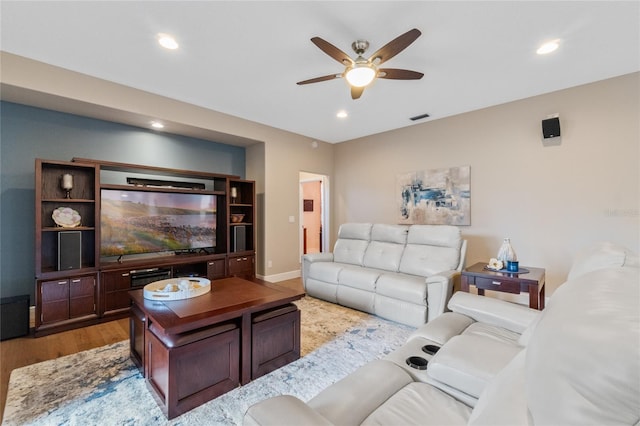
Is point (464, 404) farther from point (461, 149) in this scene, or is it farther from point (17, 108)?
point (17, 108)

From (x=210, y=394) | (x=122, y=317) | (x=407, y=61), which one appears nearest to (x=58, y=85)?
(x=122, y=317)

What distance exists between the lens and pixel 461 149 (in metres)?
4.30

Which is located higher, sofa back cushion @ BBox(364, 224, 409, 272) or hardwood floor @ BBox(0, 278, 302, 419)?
sofa back cushion @ BBox(364, 224, 409, 272)

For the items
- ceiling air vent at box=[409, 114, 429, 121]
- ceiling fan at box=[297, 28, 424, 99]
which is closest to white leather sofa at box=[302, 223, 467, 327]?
ceiling air vent at box=[409, 114, 429, 121]

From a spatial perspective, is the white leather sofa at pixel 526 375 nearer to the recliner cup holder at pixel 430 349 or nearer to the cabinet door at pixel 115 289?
the recliner cup holder at pixel 430 349

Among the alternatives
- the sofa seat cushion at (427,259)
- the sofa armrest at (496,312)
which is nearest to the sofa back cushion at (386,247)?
the sofa seat cushion at (427,259)

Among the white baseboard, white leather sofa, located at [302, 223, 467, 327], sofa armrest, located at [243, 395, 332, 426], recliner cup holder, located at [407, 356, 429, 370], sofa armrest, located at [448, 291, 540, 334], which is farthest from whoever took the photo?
the white baseboard

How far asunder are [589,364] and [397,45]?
87.2 inches

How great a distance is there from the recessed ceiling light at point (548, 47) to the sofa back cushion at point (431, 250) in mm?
1919

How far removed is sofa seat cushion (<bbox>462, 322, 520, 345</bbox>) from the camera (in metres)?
1.70

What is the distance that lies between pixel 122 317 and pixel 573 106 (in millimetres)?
5944

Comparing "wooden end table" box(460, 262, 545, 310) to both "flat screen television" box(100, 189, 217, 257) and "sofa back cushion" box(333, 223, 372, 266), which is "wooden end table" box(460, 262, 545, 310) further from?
"flat screen television" box(100, 189, 217, 257)

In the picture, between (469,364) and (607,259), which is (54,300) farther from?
(607,259)

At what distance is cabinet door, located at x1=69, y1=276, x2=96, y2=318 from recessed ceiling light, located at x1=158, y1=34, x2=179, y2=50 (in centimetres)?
257
